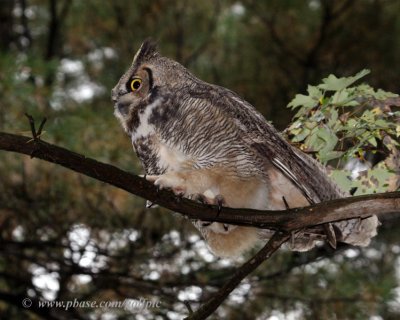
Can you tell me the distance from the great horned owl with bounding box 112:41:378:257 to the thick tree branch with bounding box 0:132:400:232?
0.88ft

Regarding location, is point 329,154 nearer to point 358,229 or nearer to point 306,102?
point 306,102

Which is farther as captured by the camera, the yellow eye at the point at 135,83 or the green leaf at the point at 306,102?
the yellow eye at the point at 135,83

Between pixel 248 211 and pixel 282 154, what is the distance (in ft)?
1.31

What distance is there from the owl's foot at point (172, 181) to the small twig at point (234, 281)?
14.5 inches

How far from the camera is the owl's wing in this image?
95.4 inches

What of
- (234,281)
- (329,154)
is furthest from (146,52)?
(234,281)

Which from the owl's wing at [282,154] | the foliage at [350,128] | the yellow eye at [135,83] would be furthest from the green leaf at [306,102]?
the yellow eye at [135,83]

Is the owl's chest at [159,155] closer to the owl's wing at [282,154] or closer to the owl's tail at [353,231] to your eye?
the owl's wing at [282,154]

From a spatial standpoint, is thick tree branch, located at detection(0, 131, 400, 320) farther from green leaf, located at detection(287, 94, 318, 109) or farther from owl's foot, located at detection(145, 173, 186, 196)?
green leaf, located at detection(287, 94, 318, 109)

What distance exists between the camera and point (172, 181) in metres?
2.35

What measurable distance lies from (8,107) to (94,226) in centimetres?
96

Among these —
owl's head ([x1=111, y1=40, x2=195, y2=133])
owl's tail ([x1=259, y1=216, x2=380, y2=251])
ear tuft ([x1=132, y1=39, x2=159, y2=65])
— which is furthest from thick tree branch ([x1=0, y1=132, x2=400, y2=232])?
ear tuft ([x1=132, y1=39, x2=159, y2=65])

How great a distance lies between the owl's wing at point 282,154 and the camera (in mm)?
2424

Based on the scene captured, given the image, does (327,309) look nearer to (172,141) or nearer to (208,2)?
(172,141)
